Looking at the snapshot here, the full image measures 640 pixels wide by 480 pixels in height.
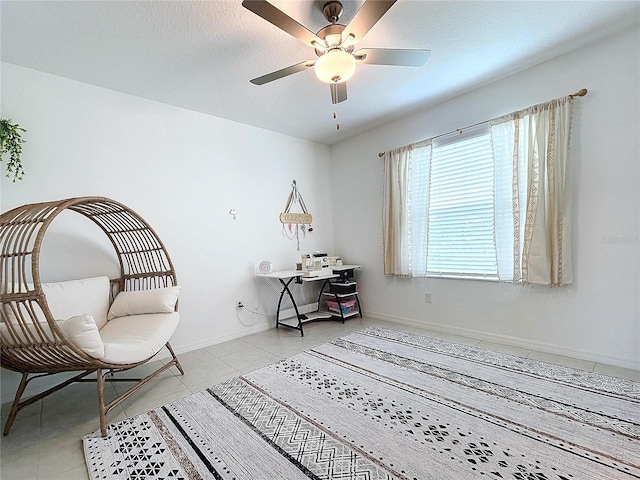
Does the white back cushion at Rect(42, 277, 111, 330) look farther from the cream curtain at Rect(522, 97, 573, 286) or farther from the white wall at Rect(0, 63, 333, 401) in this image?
the cream curtain at Rect(522, 97, 573, 286)

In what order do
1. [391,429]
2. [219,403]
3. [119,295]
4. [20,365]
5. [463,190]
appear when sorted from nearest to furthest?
1. [391,429]
2. [20,365]
3. [219,403]
4. [119,295]
5. [463,190]

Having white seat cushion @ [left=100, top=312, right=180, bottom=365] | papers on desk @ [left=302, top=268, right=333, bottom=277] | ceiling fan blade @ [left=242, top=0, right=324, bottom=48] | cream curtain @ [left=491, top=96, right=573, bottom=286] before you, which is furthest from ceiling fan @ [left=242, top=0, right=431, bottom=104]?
papers on desk @ [left=302, top=268, right=333, bottom=277]

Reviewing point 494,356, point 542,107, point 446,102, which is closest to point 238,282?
point 494,356

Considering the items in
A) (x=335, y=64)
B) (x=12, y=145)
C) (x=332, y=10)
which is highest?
(x=332, y=10)

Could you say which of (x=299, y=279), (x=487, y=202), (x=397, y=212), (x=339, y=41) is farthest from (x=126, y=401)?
(x=487, y=202)

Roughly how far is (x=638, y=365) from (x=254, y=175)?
12.9ft

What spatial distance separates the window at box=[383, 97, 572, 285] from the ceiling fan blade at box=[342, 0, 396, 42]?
1.84 meters

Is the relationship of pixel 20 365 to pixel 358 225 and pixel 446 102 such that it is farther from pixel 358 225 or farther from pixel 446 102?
pixel 446 102

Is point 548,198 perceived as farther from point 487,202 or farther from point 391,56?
point 391,56

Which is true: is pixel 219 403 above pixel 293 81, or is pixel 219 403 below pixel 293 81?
below

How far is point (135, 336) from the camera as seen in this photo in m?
2.00

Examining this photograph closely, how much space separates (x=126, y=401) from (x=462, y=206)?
3.41 meters

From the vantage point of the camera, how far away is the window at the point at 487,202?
248cm

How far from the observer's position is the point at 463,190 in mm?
3139
